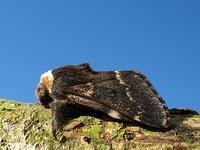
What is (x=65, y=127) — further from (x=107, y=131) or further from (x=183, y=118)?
(x=183, y=118)

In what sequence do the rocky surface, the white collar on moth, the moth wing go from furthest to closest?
the white collar on moth, the moth wing, the rocky surface

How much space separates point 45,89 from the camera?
7.06m

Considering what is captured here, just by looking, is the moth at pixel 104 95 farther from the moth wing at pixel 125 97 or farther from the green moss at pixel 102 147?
the green moss at pixel 102 147

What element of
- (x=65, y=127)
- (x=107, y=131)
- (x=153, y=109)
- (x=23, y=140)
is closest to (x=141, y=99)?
(x=153, y=109)

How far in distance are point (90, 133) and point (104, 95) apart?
22.7 inches

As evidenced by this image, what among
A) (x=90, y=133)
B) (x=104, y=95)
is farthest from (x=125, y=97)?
(x=90, y=133)

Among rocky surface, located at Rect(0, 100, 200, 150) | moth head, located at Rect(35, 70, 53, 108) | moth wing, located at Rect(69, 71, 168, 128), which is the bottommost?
rocky surface, located at Rect(0, 100, 200, 150)

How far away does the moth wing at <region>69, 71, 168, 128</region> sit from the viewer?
6.11 meters

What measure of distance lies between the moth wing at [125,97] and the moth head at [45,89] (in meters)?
0.50

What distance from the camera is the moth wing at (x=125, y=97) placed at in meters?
6.11

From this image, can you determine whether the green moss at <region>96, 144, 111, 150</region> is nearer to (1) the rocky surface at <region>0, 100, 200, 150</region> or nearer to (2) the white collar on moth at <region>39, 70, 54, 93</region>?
(1) the rocky surface at <region>0, 100, 200, 150</region>

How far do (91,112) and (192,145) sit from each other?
1.49 m

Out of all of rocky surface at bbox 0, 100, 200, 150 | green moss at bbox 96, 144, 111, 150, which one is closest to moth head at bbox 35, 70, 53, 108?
rocky surface at bbox 0, 100, 200, 150

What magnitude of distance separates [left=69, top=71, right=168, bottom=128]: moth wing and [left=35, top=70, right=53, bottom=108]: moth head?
0.50m
